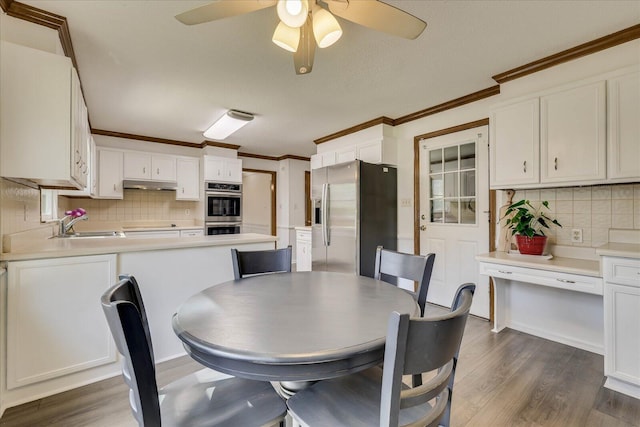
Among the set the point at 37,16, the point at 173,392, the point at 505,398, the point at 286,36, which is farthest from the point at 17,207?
the point at 505,398

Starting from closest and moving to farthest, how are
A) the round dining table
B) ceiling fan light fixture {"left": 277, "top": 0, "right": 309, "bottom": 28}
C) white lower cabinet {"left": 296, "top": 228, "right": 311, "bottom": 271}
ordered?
the round dining table < ceiling fan light fixture {"left": 277, "top": 0, "right": 309, "bottom": 28} < white lower cabinet {"left": 296, "top": 228, "right": 311, "bottom": 271}

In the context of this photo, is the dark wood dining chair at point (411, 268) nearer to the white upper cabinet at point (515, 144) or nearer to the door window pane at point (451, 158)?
the white upper cabinet at point (515, 144)

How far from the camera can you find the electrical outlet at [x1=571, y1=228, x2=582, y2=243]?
2.42 m

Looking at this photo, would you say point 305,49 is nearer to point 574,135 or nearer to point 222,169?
point 574,135

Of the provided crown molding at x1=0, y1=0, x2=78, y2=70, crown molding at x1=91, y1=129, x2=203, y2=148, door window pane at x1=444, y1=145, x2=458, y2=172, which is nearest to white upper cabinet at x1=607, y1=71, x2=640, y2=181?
door window pane at x1=444, y1=145, x2=458, y2=172

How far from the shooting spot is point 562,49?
7.40 ft

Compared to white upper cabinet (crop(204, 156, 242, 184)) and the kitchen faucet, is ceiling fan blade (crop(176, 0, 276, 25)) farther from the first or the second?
white upper cabinet (crop(204, 156, 242, 184))

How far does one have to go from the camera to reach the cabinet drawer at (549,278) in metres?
1.99

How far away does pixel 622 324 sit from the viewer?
1786mm

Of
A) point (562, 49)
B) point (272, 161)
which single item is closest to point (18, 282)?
point (562, 49)

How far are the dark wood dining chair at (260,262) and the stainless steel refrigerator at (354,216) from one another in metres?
1.68

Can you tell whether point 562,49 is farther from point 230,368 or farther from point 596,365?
point 230,368

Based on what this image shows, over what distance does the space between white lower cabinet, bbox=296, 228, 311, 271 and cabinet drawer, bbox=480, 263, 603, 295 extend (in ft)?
9.10

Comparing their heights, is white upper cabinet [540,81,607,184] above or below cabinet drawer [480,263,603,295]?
above
